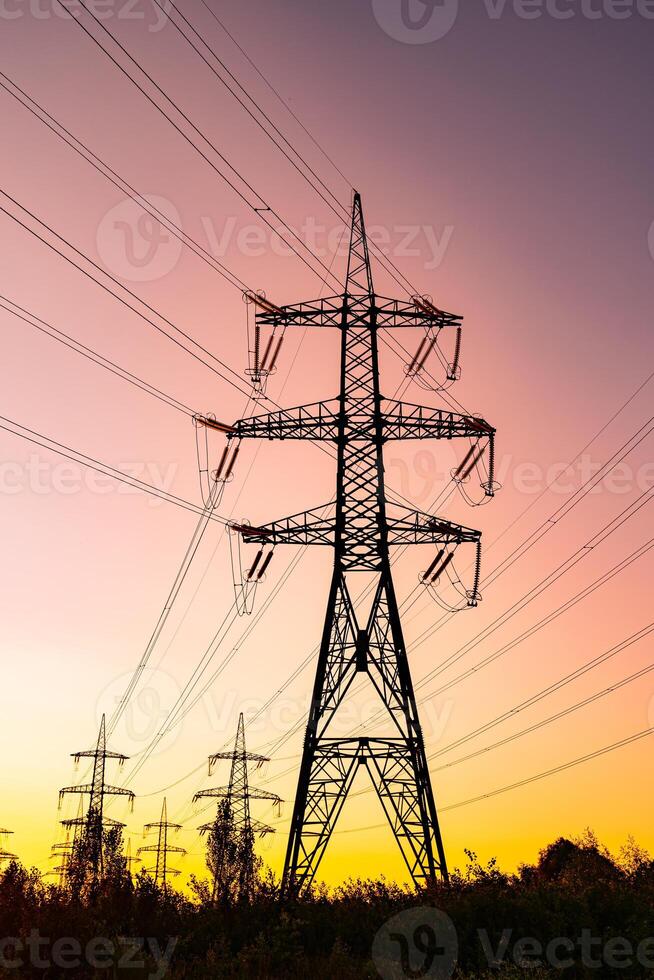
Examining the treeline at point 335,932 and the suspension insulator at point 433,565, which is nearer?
the treeline at point 335,932

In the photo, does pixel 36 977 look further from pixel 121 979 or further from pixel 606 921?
pixel 606 921

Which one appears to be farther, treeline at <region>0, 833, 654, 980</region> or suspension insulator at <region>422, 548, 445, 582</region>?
suspension insulator at <region>422, 548, 445, 582</region>

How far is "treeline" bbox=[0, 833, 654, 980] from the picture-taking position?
2012 centimetres

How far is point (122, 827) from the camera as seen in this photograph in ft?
285

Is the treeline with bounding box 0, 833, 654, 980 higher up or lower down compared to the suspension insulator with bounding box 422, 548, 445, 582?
lower down

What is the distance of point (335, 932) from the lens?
2338 cm

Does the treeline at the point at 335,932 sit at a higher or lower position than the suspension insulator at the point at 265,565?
lower

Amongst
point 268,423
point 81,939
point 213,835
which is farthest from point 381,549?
point 213,835

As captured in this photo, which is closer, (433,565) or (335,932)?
(335,932)

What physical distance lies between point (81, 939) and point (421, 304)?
21.7 metres

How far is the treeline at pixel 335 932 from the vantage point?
20.1m

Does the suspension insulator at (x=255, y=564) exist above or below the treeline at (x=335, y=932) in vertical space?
above

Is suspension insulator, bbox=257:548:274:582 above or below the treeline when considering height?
above

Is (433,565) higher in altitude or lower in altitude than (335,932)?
higher
